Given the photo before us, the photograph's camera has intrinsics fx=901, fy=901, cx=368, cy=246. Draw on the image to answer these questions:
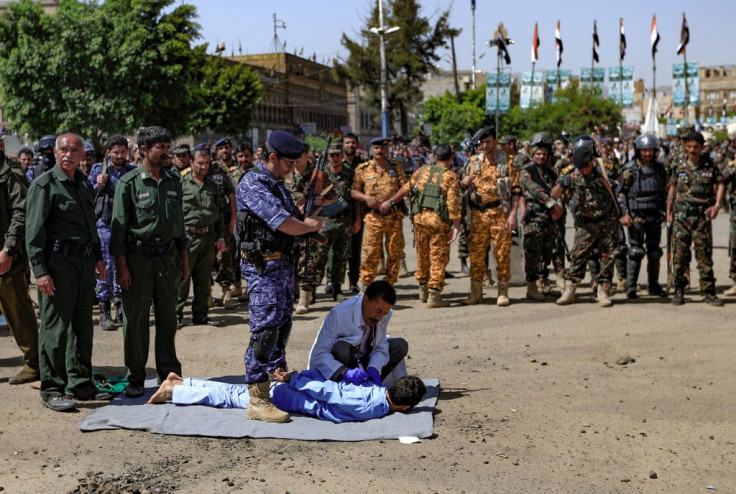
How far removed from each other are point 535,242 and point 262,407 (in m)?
6.23

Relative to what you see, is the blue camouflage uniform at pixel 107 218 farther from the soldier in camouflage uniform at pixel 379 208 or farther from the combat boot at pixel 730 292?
the combat boot at pixel 730 292

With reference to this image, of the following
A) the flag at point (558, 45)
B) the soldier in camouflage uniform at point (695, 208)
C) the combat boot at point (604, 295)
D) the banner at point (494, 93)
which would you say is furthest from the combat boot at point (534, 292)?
the flag at point (558, 45)

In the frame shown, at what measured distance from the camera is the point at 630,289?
39.8 ft

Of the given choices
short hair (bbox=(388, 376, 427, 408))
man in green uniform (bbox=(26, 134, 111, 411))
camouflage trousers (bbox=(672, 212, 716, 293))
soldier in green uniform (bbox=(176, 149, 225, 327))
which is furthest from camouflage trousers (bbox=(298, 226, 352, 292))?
short hair (bbox=(388, 376, 427, 408))

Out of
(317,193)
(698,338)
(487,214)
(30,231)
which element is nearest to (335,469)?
(317,193)

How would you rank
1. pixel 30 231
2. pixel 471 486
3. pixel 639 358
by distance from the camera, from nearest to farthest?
pixel 471 486 < pixel 30 231 < pixel 639 358

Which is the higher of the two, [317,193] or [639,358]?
[317,193]

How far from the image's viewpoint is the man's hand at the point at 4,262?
24.5ft

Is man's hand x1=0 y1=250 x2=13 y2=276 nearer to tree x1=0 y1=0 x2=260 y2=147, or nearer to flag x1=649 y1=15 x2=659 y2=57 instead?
tree x1=0 y1=0 x2=260 y2=147

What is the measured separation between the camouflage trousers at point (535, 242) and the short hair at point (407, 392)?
5.47 meters

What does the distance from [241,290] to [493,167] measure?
4187 millimetres

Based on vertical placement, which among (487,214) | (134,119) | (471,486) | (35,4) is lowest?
(471,486)

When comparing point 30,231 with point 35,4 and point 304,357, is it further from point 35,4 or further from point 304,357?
point 35,4

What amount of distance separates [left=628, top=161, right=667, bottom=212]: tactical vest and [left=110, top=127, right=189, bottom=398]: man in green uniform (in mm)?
6794
